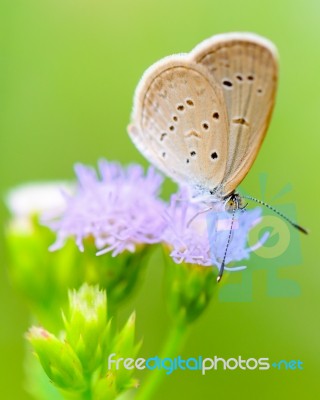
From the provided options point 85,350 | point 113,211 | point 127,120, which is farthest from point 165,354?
point 127,120

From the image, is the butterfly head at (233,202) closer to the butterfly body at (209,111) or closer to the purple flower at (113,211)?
the butterfly body at (209,111)

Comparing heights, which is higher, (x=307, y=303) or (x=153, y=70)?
(x=153, y=70)

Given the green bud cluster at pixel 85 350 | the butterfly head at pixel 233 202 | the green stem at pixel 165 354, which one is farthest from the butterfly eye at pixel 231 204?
the green bud cluster at pixel 85 350

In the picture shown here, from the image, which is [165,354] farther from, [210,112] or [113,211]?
[210,112]

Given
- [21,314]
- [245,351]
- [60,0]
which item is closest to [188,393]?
[245,351]

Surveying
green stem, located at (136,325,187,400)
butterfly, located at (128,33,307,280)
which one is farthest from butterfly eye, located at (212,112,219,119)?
green stem, located at (136,325,187,400)

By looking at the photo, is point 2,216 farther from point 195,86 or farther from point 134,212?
point 195,86
